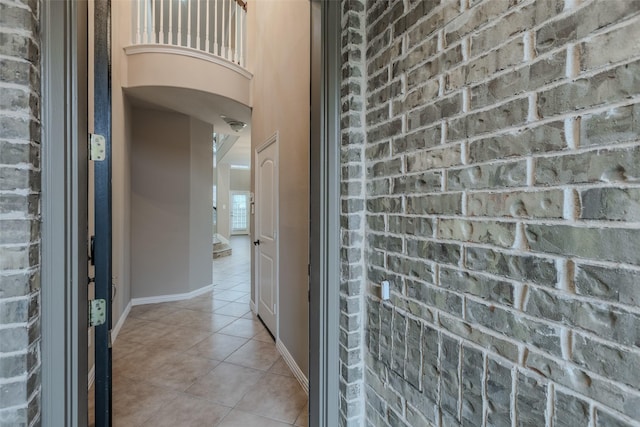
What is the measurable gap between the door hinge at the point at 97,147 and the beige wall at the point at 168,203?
134 inches

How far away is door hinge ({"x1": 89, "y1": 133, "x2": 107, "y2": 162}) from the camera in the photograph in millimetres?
1163

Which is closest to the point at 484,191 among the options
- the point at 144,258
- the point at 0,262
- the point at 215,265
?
the point at 0,262

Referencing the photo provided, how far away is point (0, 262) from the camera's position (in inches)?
32.4

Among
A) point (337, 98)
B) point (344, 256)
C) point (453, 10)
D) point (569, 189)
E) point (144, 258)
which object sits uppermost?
point (453, 10)

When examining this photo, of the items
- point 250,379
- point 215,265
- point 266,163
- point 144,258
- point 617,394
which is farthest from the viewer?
point 215,265

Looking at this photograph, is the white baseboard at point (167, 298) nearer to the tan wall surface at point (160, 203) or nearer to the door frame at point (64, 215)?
the tan wall surface at point (160, 203)

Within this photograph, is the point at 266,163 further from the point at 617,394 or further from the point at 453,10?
the point at 617,394

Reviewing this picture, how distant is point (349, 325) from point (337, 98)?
1.03 m

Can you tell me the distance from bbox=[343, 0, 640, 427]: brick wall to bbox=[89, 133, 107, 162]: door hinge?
1097 mm

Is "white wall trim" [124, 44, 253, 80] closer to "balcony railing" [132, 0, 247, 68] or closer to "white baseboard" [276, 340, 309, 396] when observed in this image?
"balcony railing" [132, 0, 247, 68]

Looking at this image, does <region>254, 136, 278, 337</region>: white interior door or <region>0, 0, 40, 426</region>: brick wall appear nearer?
<region>0, 0, 40, 426</region>: brick wall

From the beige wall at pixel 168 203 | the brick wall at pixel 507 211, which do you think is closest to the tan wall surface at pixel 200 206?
the beige wall at pixel 168 203

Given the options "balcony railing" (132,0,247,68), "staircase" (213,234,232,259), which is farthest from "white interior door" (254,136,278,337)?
"staircase" (213,234,232,259)

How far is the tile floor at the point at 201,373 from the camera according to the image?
203cm
